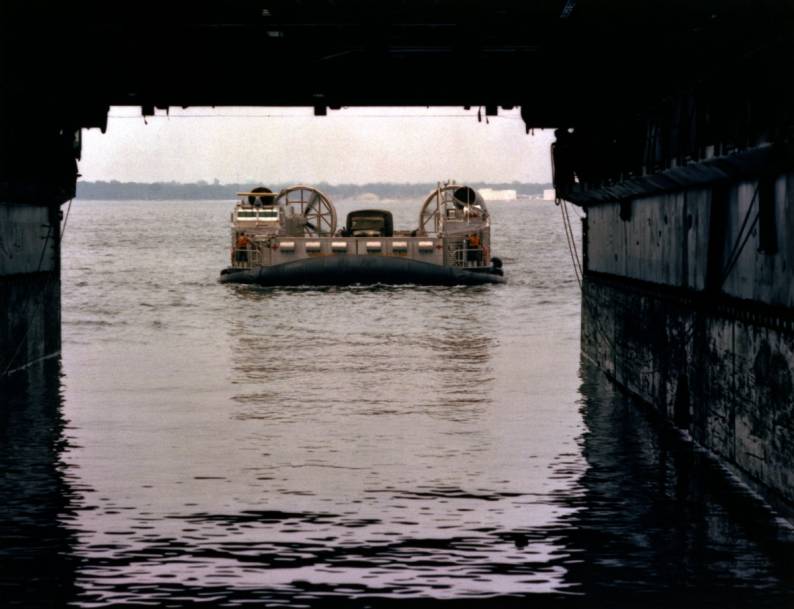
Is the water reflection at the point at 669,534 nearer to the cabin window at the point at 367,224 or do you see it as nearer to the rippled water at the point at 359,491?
the rippled water at the point at 359,491

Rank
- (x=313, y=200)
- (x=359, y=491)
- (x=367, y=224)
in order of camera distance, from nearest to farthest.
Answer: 1. (x=359, y=491)
2. (x=367, y=224)
3. (x=313, y=200)

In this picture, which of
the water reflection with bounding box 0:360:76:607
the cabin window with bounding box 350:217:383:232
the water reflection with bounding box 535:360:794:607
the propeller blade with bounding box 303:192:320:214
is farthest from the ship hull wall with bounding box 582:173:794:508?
the propeller blade with bounding box 303:192:320:214

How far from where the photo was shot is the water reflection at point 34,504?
16812 millimetres

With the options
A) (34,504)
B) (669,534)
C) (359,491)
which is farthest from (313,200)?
(669,534)

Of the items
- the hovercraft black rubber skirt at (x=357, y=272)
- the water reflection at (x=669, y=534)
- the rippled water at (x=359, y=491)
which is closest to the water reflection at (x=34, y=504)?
the rippled water at (x=359, y=491)

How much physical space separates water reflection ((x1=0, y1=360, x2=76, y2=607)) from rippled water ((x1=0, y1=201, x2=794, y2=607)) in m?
0.05

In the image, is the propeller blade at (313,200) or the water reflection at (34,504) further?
the propeller blade at (313,200)

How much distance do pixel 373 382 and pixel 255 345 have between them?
1470cm

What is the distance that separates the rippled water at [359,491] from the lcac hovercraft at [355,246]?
43.8m

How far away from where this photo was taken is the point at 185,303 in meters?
85.6

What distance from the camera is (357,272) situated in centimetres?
9294

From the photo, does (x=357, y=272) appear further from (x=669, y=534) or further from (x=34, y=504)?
(x=669, y=534)

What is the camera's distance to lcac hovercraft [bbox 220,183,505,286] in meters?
93.5

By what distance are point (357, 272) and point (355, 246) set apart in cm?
400
